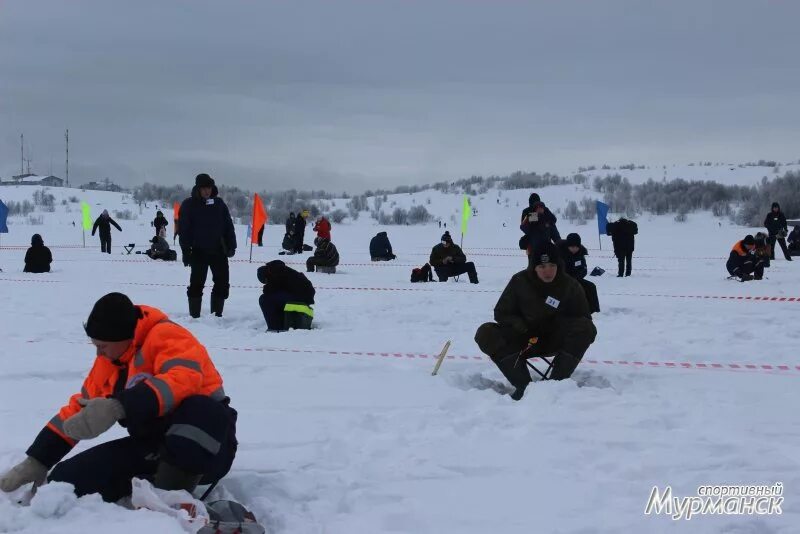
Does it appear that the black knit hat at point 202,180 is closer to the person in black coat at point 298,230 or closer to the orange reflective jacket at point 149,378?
the orange reflective jacket at point 149,378

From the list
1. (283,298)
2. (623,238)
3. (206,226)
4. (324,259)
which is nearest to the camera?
(283,298)

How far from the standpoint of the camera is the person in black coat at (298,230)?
71.3ft

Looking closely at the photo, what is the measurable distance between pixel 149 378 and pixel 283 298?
4.93 metres

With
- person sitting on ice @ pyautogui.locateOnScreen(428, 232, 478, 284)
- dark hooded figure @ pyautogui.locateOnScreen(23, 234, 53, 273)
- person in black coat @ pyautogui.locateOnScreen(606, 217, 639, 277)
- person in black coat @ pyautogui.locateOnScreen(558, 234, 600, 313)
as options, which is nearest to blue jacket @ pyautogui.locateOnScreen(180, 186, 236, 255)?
person in black coat @ pyautogui.locateOnScreen(558, 234, 600, 313)

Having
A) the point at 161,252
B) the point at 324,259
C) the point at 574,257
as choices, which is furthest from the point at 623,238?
the point at 161,252

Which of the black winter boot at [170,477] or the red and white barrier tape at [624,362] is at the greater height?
the black winter boot at [170,477]

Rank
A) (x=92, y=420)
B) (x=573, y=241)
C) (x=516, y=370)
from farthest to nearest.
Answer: (x=573, y=241)
(x=516, y=370)
(x=92, y=420)

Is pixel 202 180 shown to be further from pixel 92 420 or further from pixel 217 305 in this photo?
pixel 92 420

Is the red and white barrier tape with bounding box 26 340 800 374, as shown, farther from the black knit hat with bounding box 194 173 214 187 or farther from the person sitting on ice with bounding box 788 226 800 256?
the person sitting on ice with bounding box 788 226 800 256

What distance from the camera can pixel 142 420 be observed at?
286 cm

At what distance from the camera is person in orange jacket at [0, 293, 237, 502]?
2.86 metres

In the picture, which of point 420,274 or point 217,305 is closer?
point 217,305

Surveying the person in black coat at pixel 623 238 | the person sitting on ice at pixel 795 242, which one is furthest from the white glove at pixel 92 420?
the person sitting on ice at pixel 795 242

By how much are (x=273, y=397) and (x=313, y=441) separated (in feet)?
3.24
